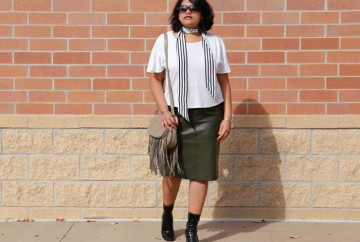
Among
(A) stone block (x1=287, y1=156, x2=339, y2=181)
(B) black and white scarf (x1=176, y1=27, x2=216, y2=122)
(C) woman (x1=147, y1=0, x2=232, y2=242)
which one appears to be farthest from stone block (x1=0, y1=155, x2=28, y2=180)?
(A) stone block (x1=287, y1=156, x2=339, y2=181)

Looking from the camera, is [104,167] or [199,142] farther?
[104,167]

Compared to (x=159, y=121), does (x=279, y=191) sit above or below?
below

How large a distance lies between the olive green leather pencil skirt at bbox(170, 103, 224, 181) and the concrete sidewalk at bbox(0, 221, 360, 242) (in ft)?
2.11

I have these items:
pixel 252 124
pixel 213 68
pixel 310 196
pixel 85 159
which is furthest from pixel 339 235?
pixel 85 159

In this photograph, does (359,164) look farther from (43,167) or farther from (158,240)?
(43,167)

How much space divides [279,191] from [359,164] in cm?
73

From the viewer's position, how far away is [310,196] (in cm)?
521

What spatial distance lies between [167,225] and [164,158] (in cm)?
65

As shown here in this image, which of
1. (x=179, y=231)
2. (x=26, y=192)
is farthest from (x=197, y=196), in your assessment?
(x=26, y=192)

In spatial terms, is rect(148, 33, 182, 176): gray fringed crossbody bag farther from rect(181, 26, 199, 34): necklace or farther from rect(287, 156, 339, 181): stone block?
rect(287, 156, 339, 181): stone block

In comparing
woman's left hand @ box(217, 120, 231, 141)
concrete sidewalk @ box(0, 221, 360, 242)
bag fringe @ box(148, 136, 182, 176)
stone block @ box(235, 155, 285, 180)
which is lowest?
concrete sidewalk @ box(0, 221, 360, 242)

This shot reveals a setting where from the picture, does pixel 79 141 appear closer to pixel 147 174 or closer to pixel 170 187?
pixel 147 174

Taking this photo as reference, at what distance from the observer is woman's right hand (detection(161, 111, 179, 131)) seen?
4.24m

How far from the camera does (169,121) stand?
4.23m
